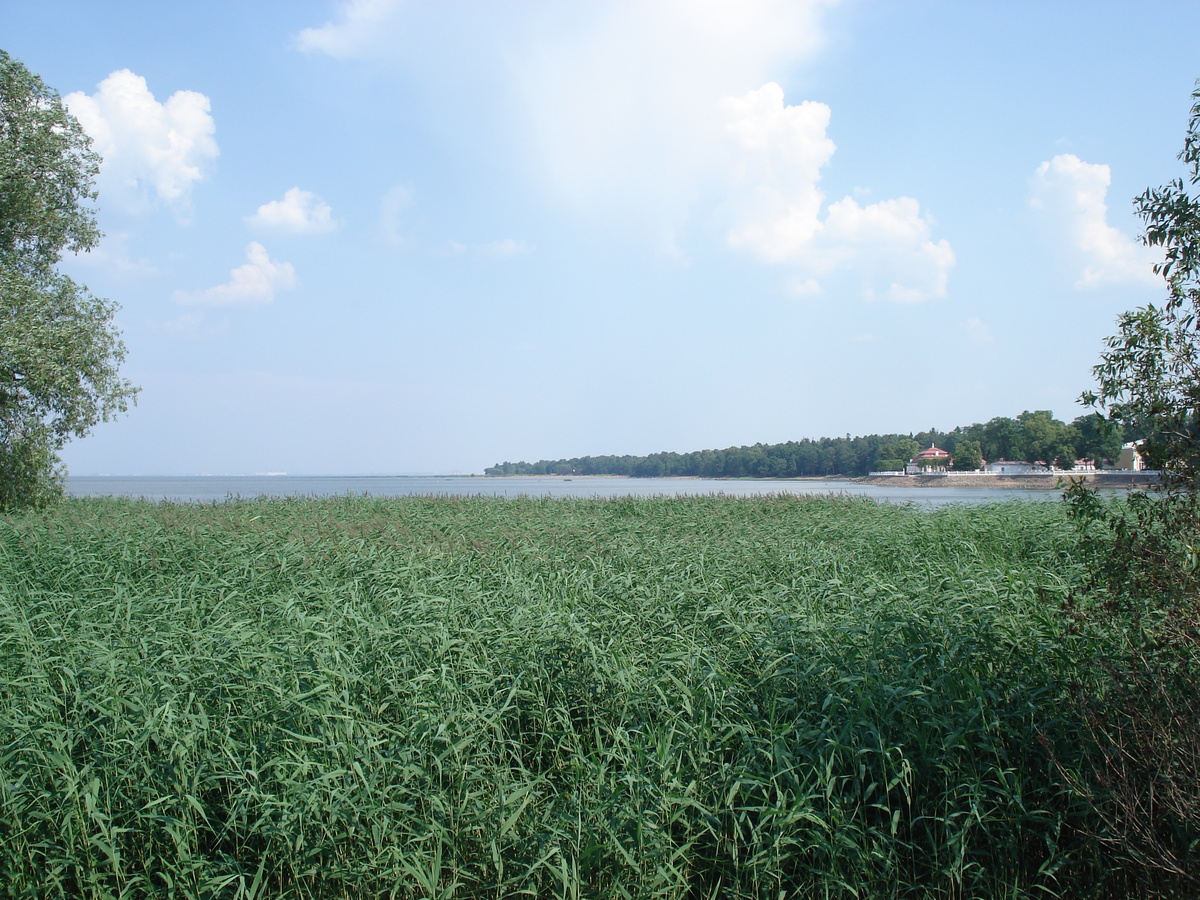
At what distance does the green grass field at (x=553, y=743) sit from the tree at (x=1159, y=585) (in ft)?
1.07

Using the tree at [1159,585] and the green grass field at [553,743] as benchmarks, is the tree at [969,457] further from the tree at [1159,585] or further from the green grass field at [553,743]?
the tree at [1159,585]

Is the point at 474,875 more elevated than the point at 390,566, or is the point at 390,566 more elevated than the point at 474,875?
the point at 390,566

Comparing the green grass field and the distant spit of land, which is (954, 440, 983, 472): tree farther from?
the green grass field

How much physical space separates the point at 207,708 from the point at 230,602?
10.4ft

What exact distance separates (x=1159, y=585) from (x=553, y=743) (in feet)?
12.4

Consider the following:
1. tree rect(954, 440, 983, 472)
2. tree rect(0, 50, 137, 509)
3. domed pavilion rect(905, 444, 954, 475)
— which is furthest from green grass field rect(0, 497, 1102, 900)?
domed pavilion rect(905, 444, 954, 475)

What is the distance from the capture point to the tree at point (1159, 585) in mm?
3578

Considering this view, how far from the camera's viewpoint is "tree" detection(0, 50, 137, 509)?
1233 cm

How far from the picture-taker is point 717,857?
3854 millimetres

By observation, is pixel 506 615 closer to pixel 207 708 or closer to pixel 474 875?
pixel 207 708

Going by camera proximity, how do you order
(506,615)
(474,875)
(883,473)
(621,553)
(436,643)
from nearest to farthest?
(474,875), (436,643), (506,615), (621,553), (883,473)

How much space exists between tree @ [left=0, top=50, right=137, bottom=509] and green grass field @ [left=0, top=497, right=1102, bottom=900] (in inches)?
265

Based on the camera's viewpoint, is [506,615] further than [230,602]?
No

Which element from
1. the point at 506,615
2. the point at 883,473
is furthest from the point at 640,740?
the point at 883,473
